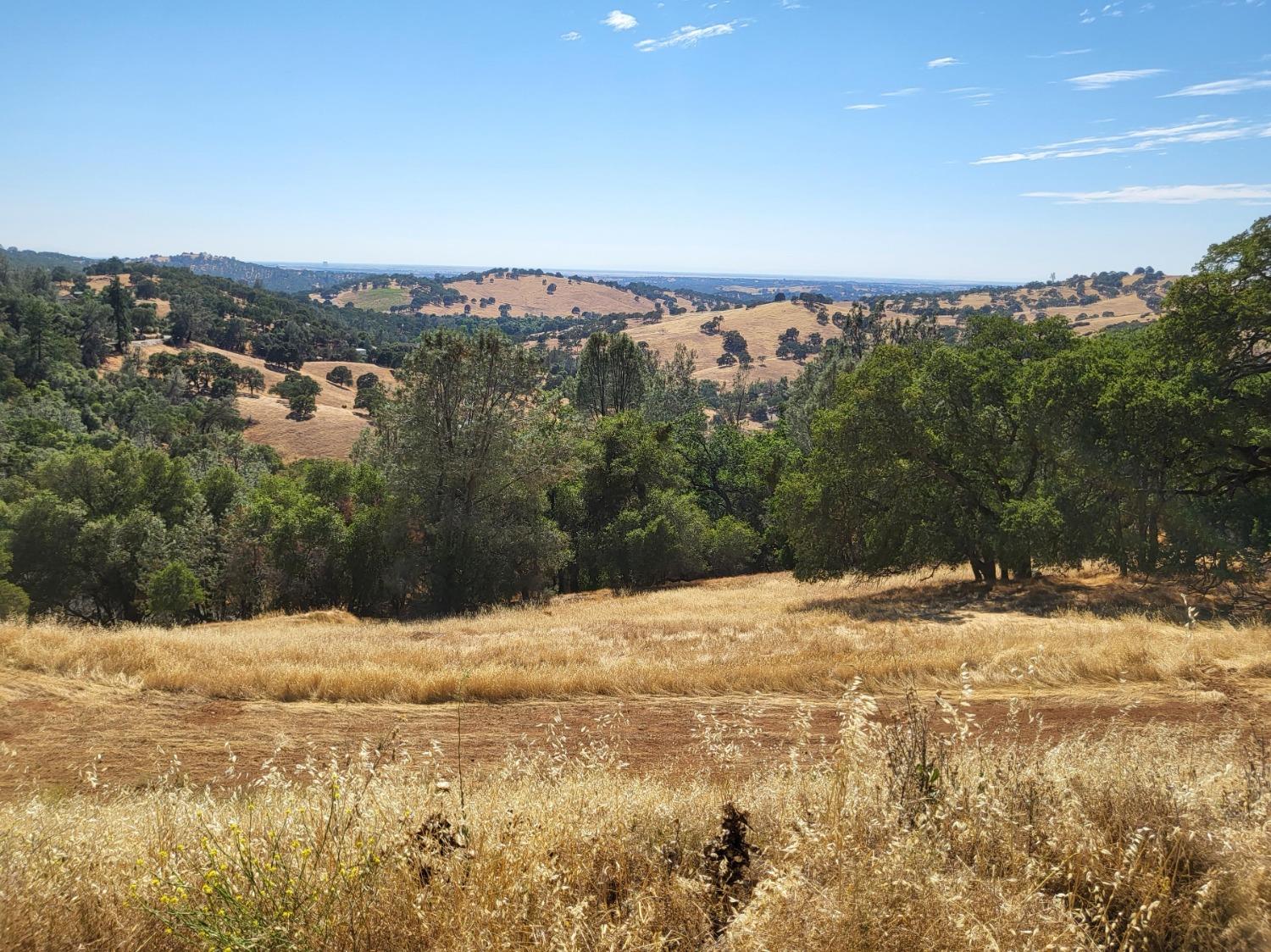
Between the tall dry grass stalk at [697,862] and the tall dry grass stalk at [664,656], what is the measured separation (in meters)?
4.44

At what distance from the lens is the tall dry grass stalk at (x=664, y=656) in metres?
11.6

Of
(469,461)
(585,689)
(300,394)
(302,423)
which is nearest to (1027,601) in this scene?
(585,689)

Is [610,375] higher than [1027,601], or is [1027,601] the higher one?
[610,375]

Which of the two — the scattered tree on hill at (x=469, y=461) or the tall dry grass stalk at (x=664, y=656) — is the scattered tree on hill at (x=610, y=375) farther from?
the tall dry grass stalk at (x=664, y=656)

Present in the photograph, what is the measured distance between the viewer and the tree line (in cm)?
1766

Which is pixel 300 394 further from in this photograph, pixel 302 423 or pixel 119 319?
pixel 119 319

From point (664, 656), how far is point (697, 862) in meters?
10.1

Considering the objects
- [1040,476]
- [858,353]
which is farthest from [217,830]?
[858,353]

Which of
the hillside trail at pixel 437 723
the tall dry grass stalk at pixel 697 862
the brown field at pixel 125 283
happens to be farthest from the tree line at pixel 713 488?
the brown field at pixel 125 283

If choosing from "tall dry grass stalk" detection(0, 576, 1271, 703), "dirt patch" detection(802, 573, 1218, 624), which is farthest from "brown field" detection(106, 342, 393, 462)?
"tall dry grass stalk" detection(0, 576, 1271, 703)

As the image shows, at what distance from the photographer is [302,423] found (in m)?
98.6

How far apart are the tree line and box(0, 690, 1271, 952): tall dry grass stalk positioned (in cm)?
1624

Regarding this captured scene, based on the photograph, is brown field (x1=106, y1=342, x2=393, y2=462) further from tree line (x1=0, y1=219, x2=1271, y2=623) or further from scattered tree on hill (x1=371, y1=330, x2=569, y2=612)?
scattered tree on hill (x1=371, y1=330, x2=569, y2=612)

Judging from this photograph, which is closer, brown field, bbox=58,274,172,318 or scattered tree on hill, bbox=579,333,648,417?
scattered tree on hill, bbox=579,333,648,417
